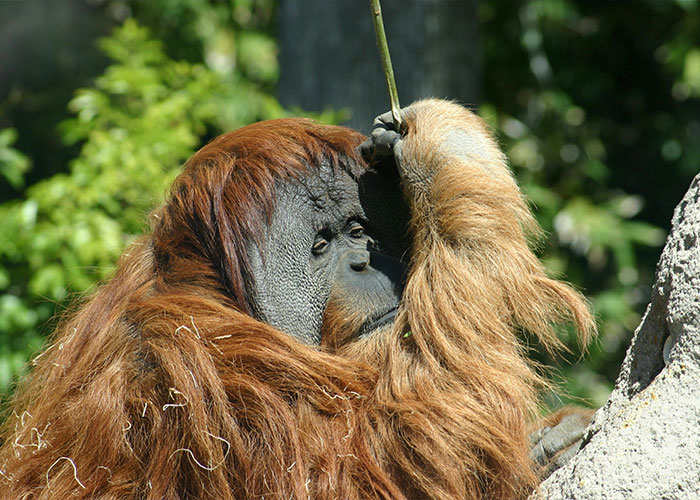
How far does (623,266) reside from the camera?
5.30 m

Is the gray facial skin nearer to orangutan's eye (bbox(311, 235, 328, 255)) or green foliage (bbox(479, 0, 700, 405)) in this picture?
orangutan's eye (bbox(311, 235, 328, 255))

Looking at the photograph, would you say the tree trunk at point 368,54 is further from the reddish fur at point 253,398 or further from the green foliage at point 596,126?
the reddish fur at point 253,398

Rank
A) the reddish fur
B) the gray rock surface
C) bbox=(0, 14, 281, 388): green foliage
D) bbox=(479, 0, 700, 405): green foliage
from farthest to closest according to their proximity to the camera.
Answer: bbox=(479, 0, 700, 405): green foliage, bbox=(0, 14, 281, 388): green foliage, the reddish fur, the gray rock surface

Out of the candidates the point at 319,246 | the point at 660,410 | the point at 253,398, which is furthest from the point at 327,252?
the point at 660,410

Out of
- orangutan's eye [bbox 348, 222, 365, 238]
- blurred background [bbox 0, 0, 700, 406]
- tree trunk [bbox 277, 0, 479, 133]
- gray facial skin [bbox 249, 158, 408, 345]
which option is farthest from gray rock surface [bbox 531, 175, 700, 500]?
tree trunk [bbox 277, 0, 479, 133]

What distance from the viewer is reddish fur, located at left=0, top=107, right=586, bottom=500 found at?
1793 mm

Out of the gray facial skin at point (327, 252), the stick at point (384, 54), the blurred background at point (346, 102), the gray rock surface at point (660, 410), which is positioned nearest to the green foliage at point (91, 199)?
the blurred background at point (346, 102)

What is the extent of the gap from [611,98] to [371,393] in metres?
4.95

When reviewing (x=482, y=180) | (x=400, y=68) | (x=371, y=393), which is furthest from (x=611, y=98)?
(x=371, y=393)

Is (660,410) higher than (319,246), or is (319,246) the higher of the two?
(319,246)

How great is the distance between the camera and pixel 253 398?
1839 mm

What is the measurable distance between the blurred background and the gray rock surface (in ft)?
7.32

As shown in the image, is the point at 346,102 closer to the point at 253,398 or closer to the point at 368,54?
the point at 368,54

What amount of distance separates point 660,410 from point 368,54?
348cm
